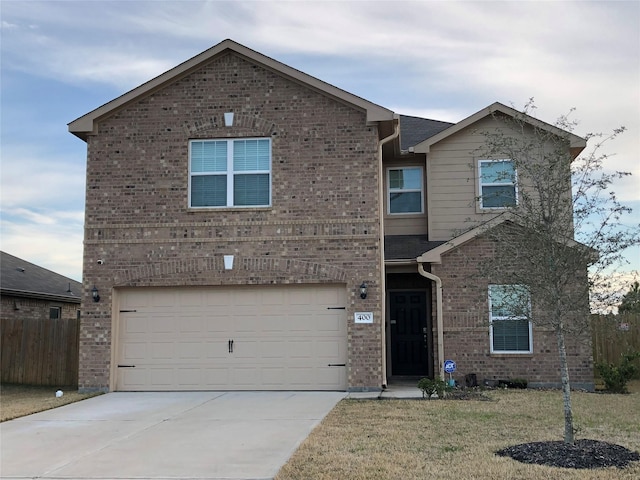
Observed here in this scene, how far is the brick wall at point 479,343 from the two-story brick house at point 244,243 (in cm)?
4

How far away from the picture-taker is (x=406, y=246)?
1609 cm

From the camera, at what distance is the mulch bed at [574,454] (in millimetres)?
7227

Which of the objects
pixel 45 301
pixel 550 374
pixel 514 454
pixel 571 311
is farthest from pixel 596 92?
pixel 45 301

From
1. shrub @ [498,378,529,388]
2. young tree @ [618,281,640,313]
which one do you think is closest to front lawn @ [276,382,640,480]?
shrub @ [498,378,529,388]

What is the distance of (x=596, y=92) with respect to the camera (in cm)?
1458

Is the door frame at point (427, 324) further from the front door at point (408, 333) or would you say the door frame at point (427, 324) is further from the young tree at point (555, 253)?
the young tree at point (555, 253)

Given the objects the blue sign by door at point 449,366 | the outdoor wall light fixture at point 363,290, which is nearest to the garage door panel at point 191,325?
the outdoor wall light fixture at point 363,290

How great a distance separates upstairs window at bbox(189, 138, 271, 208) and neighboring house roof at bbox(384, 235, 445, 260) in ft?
10.5

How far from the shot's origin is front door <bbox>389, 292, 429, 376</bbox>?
54.5 feet

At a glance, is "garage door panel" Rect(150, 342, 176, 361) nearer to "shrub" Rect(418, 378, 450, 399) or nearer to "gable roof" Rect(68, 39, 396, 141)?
"gable roof" Rect(68, 39, 396, 141)

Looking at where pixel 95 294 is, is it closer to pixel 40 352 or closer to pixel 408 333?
pixel 40 352

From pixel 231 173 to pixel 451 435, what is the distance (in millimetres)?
7802

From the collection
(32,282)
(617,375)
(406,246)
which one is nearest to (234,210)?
(406,246)

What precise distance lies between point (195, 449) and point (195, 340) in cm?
600
